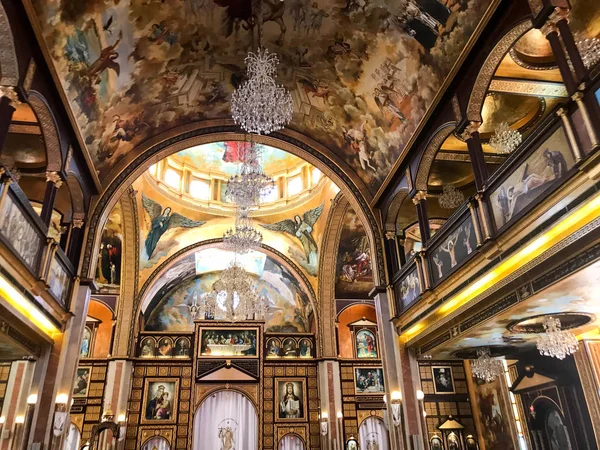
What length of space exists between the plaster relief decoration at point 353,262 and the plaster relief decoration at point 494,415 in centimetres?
675

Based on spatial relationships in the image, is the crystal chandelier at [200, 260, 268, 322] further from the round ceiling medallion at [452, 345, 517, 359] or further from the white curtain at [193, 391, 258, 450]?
the round ceiling medallion at [452, 345, 517, 359]

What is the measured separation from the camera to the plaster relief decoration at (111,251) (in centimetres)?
1995

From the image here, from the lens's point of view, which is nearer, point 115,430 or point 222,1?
point 222,1

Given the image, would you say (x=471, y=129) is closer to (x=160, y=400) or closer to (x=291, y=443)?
(x=291, y=443)

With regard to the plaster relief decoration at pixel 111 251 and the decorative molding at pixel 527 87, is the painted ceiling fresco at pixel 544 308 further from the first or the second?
the plaster relief decoration at pixel 111 251

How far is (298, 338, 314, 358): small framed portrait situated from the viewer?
24297 mm

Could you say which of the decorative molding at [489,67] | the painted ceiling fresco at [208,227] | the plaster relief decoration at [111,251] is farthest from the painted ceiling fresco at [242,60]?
the painted ceiling fresco at [208,227]

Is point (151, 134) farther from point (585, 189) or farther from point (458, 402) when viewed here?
point (458, 402)

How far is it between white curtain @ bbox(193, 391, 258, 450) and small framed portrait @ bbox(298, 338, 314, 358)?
3506 mm

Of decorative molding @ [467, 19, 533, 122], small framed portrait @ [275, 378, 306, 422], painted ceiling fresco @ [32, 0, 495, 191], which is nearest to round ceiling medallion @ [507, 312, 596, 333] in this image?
decorative molding @ [467, 19, 533, 122]

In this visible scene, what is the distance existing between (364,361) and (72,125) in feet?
56.2

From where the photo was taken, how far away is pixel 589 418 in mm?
12375

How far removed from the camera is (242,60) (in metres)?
13.6

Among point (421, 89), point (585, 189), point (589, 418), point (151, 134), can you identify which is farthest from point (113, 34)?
point (589, 418)
